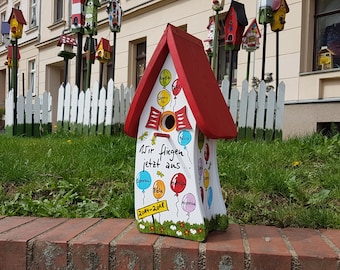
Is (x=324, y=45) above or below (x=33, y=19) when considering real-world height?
below

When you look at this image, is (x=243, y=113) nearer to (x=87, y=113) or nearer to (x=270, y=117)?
(x=270, y=117)

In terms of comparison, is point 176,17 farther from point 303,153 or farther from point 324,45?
point 303,153

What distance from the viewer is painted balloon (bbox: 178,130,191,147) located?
1.64 meters

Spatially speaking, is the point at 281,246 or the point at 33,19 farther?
the point at 33,19

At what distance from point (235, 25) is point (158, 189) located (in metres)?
3.81

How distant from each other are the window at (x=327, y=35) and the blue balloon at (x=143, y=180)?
6.29 m

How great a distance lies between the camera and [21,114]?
5348 mm

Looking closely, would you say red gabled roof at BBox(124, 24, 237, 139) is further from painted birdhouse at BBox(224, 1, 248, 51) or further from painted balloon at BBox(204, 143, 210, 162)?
painted birdhouse at BBox(224, 1, 248, 51)

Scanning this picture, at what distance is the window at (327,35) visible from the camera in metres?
7.04

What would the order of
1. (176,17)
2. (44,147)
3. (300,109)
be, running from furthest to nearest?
1. (176,17)
2. (300,109)
3. (44,147)

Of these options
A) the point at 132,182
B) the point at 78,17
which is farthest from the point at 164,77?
the point at 78,17

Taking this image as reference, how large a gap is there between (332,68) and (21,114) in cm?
544

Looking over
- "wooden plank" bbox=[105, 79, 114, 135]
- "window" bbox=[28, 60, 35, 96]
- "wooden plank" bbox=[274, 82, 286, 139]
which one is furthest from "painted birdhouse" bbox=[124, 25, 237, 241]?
"window" bbox=[28, 60, 35, 96]

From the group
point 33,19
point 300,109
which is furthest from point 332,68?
point 33,19
